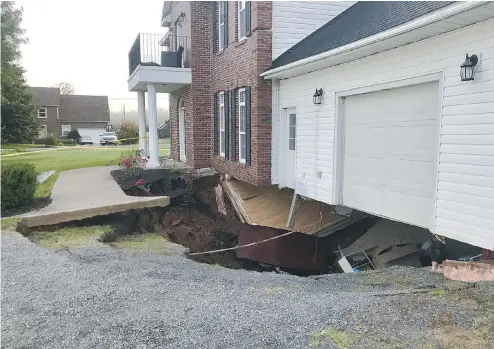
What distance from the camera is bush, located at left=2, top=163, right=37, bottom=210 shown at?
887 centimetres

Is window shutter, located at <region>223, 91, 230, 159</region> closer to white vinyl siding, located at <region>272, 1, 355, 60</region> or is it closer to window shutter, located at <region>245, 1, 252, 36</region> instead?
window shutter, located at <region>245, 1, 252, 36</region>

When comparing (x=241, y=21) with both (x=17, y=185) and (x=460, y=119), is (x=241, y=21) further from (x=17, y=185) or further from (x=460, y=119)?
(x=460, y=119)

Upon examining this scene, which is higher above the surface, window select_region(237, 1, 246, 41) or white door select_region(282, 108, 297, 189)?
window select_region(237, 1, 246, 41)

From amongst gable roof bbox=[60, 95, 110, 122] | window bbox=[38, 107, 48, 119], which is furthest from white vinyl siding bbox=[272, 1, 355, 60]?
window bbox=[38, 107, 48, 119]

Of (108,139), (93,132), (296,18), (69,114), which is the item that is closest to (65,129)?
(69,114)

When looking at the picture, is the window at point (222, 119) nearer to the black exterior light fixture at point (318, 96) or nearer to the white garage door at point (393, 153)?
the black exterior light fixture at point (318, 96)

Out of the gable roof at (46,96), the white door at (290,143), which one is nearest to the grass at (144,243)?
the white door at (290,143)

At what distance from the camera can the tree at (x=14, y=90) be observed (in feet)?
98.6

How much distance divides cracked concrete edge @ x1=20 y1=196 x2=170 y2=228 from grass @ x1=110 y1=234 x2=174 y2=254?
0.91 metres

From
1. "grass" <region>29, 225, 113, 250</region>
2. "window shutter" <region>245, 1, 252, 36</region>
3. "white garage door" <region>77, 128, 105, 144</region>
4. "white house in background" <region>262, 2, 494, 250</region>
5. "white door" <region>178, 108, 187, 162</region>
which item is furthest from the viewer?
"white garage door" <region>77, 128, 105, 144</region>

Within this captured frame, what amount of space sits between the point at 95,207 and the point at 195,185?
480 cm

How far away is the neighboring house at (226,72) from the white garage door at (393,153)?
126 inches

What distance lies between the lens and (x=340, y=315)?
4.20 m

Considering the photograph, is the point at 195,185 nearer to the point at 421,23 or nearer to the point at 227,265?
the point at 227,265
